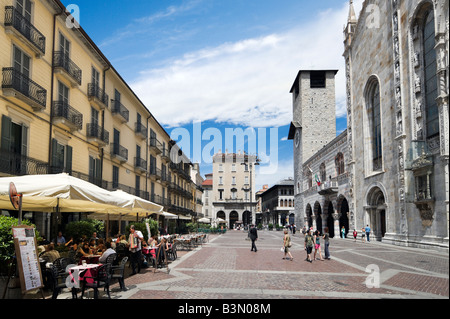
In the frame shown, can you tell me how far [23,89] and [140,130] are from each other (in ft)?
54.6

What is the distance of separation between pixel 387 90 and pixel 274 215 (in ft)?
216

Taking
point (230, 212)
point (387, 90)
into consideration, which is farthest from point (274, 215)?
point (387, 90)

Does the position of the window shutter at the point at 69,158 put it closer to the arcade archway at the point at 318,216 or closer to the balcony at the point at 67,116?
the balcony at the point at 67,116

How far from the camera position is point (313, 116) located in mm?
56406

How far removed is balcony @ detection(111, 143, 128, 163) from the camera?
26.3 meters

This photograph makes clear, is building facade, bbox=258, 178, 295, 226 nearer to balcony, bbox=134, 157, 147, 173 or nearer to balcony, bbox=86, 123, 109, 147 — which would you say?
balcony, bbox=134, 157, 147, 173

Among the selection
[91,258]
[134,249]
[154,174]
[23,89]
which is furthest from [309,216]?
[91,258]

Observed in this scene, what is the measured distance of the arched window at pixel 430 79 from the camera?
1983 centimetres


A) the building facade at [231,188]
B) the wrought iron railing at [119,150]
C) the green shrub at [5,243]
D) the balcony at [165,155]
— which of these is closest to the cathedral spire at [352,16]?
the balcony at [165,155]

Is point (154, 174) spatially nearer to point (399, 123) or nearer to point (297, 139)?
point (399, 123)

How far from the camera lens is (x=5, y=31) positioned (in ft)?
49.0

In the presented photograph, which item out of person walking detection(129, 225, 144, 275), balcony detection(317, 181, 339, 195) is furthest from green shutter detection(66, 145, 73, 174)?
balcony detection(317, 181, 339, 195)

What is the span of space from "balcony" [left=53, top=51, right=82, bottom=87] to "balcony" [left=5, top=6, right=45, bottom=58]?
1.33 metres
